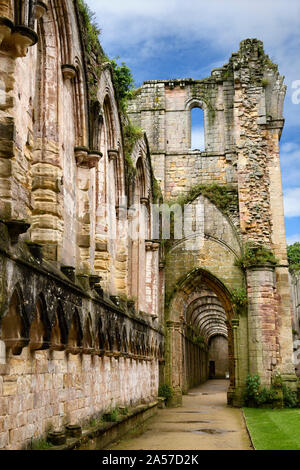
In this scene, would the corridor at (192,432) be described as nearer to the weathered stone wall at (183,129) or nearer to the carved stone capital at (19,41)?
the carved stone capital at (19,41)

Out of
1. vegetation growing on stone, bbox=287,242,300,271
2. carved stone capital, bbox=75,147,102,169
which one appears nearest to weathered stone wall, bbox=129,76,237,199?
carved stone capital, bbox=75,147,102,169

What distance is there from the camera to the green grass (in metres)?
8.06

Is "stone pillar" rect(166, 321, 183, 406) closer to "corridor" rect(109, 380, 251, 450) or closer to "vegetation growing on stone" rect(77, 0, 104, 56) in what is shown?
"corridor" rect(109, 380, 251, 450)

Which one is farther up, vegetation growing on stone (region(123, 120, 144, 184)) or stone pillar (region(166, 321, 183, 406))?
vegetation growing on stone (region(123, 120, 144, 184))

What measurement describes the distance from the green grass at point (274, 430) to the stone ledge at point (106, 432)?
221cm

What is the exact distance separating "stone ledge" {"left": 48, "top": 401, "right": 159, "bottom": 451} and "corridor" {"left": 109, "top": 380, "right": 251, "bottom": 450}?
17cm

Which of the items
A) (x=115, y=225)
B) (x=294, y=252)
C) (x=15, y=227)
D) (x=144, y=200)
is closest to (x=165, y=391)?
(x=144, y=200)

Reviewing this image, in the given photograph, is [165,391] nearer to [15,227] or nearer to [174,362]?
[174,362]

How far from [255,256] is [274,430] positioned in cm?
724

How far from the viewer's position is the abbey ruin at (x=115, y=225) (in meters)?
4.95

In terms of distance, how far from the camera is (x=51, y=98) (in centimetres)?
682

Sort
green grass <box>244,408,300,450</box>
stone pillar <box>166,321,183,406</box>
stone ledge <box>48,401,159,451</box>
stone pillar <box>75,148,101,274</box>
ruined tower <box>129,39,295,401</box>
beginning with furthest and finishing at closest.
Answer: stone pillar <box>166,321,183,406</box> → ruined tower <box>129,39,295,401</box> → green grass <box>244,408,300,450</box> → stone pillar <box>75,148,101,274</box> → stone ledge <box>48,401,159,451</box>

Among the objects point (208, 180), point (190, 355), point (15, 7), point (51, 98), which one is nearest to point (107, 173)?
point (51, 98)
